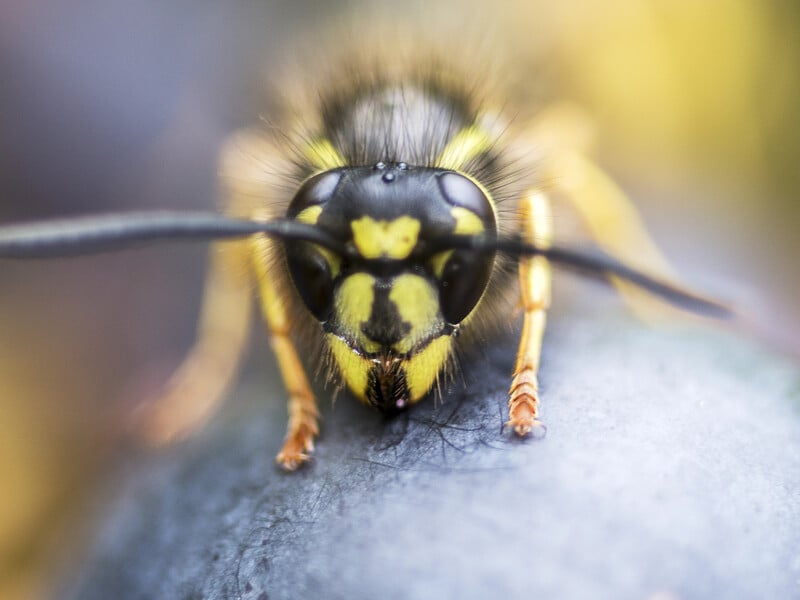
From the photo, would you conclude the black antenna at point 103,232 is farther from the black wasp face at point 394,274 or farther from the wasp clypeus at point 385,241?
the black wasp face at point 394,274

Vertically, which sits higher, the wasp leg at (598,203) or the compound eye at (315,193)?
the compound eye at (315,193)

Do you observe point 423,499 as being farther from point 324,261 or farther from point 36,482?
point 36,482

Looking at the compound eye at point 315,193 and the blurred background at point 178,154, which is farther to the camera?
the blurred background at point 178,154

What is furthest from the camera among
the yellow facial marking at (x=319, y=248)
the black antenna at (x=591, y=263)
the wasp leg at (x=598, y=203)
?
the wasp leg at (x=598, y=203)

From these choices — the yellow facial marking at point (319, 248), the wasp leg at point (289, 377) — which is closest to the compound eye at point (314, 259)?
the yellow facial marking at point (319, 248)

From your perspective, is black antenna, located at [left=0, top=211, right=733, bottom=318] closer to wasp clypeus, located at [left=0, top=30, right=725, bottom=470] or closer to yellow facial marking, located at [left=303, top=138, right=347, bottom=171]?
wasp clypeus, located at [left=0, top=30, right=725, bottom=470]

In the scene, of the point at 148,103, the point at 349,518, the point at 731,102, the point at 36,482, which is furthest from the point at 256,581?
the point at 731,102

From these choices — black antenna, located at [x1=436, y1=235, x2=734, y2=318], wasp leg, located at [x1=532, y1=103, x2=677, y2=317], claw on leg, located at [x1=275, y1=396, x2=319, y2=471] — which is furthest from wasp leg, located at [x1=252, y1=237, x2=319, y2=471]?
wasp leg, located at [x1=532, y1=103, x2=677, y2=317]

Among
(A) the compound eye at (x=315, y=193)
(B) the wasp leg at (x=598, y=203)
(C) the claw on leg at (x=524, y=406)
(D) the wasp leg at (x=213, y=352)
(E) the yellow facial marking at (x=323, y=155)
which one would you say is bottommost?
(D) the wasp leg at (x=213, y=352)
